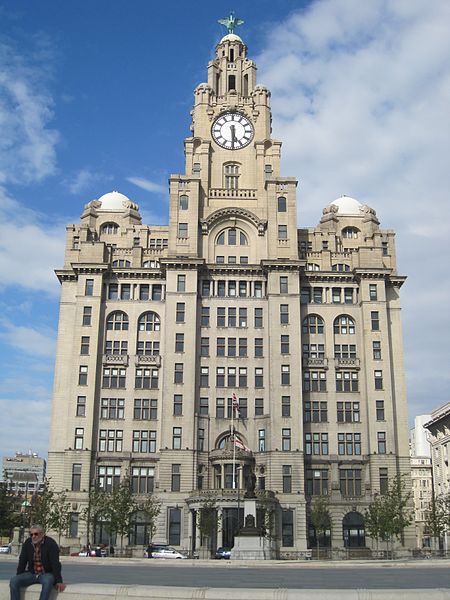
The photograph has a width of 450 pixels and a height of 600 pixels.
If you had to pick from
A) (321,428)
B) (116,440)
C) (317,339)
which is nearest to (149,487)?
(116,440)

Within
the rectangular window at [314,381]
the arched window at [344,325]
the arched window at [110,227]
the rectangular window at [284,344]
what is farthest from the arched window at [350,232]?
the arched window at [110,227]

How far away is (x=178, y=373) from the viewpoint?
275ft

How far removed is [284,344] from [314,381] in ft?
20.1

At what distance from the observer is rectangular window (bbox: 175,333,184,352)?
8500cm

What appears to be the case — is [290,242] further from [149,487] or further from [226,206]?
[149,487]

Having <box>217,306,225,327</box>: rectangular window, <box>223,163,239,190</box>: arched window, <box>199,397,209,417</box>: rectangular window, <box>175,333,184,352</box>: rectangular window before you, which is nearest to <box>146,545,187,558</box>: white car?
<box>199,397,209,417</box>: rectangular window

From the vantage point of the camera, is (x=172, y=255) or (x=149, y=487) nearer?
(x=149, y=487)

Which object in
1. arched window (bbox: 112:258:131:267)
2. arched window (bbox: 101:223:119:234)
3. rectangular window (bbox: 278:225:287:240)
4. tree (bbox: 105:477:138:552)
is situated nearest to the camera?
tree (bbox: 105:477:138:552)

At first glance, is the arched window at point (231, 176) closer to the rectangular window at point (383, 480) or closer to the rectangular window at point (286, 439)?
the rectangular window at point (286, 439)

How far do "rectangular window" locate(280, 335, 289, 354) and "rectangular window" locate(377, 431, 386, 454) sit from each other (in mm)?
14586

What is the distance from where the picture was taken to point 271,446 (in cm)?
8112

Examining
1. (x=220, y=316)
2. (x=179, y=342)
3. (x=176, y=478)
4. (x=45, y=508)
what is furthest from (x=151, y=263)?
(x=45, y=508)

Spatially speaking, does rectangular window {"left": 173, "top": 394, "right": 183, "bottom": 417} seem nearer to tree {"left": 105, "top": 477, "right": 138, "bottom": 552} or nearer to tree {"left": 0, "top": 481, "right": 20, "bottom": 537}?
tree {"left": 105, "top": 477, "right": 138, "bottom": 552}

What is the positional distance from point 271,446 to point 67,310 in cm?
3085
